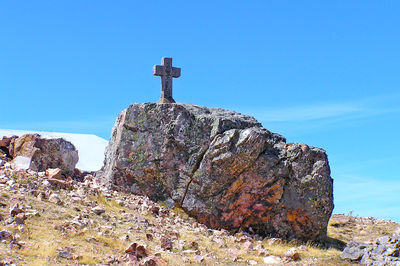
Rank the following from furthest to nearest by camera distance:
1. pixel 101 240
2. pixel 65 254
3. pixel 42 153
→ pixel 42 153 < pixel 101 240 < pixel 65 254

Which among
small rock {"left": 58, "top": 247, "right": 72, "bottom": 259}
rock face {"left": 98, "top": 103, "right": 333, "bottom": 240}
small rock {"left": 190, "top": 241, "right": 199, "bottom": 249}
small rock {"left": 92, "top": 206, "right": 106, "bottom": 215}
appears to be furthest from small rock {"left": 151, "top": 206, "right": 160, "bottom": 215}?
A: small rock {"left": 58, "top": 247, "right": 72, "bottom": 259}

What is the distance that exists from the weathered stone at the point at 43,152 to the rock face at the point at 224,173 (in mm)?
1970

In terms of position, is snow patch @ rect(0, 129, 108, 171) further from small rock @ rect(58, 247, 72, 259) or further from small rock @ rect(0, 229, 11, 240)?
small rock @ rect(58, 247, 72, 259)

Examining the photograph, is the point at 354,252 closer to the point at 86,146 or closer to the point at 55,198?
the point at 55,198

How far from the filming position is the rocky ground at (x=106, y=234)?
1112 centimetres

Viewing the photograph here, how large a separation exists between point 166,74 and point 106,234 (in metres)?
12.1

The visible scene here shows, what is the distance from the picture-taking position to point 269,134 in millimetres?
18375

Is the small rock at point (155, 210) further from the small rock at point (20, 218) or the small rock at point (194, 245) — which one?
the small rock at point (20, 218)

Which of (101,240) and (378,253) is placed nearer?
(101,240)

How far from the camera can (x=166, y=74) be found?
2341cm

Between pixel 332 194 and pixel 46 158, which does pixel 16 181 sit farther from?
pixel 332 194

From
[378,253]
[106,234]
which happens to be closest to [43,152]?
[106,234]

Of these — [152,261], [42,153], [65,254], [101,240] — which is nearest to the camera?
[65,254]

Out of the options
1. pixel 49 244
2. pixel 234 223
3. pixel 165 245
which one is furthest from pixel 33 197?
pixel 234 223
